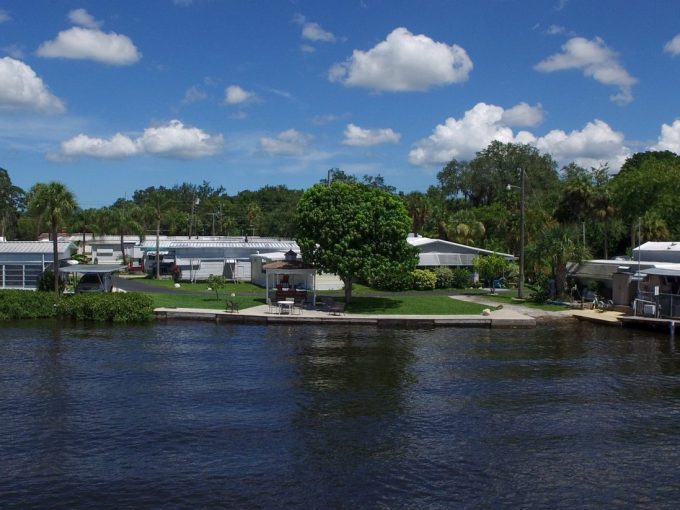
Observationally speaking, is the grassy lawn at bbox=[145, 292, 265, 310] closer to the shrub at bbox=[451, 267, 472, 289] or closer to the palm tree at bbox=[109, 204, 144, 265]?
the shrub at bbox=[451, 267, 472, 289]

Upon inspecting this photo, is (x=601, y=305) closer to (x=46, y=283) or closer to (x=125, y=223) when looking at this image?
(x=46, y=283)

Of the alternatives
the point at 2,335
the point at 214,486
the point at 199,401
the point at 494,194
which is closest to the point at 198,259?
the point at 2,335

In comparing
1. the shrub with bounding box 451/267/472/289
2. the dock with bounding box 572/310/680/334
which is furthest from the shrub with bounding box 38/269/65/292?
the dock with bounding box 572/310/680/334

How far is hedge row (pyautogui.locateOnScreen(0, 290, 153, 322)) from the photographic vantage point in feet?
117

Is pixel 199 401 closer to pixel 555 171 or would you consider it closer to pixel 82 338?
pixel 82 338

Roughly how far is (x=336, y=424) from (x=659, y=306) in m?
23.8

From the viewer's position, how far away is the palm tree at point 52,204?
39250 millimetres

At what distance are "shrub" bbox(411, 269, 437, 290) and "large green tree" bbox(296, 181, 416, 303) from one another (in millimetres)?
8874

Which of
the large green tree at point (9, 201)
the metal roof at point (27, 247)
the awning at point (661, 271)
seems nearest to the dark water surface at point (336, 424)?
the awning at point (661, 271)

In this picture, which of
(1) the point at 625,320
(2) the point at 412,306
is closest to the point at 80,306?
(2) the point at 412,306

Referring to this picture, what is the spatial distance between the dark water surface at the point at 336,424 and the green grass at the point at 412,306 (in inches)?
316

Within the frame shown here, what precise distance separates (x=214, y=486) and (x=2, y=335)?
21.9 metres

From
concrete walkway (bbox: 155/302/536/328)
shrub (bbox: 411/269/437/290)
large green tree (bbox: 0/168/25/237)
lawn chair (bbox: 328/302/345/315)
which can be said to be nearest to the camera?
concrete walkway (bbox: 155/302/536/328)

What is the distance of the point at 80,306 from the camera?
36.2 metres
